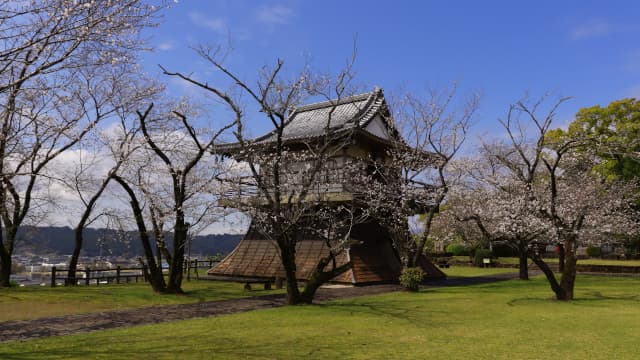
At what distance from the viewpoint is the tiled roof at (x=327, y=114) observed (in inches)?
995

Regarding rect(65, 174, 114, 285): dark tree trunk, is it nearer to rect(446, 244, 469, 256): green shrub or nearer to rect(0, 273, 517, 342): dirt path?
rect(0, 273, 517, 342): dirt path

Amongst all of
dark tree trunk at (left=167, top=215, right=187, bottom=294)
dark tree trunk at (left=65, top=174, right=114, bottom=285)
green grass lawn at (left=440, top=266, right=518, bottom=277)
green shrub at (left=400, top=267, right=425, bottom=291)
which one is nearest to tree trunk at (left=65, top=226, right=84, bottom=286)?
dark tree trunk at (left=65, top=174, right=114, bottom=285)

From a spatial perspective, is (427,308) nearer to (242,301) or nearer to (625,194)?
(242,301)

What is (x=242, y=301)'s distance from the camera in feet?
53.9

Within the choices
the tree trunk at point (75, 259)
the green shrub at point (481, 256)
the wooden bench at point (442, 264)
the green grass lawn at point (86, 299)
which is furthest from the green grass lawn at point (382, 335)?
the green shrub at point (481, 256)

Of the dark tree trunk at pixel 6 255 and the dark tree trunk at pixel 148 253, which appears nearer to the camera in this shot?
the dark tree trunk at pixel 148 253

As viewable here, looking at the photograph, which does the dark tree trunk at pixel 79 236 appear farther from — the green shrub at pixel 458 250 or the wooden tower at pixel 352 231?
the green shrub at pixel 458 250

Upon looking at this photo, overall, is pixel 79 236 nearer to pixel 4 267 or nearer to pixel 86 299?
pixel 4 267

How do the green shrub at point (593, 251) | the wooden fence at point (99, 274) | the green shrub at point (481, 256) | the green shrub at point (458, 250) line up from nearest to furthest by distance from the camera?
the wooden fence at point (99, 274) < the green shrub at point (481, 256) < the green shrub at point (593, 251) < the green shrub at point (458, 250)

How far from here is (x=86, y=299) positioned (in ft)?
53.6

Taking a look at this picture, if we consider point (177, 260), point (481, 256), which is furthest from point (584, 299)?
point (481, 256)

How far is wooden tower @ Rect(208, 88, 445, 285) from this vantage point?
2253cm

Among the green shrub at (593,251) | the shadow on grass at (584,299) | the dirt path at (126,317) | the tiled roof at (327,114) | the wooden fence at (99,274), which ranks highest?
the tiled roof at (327,114)

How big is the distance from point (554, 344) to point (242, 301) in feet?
34.1
